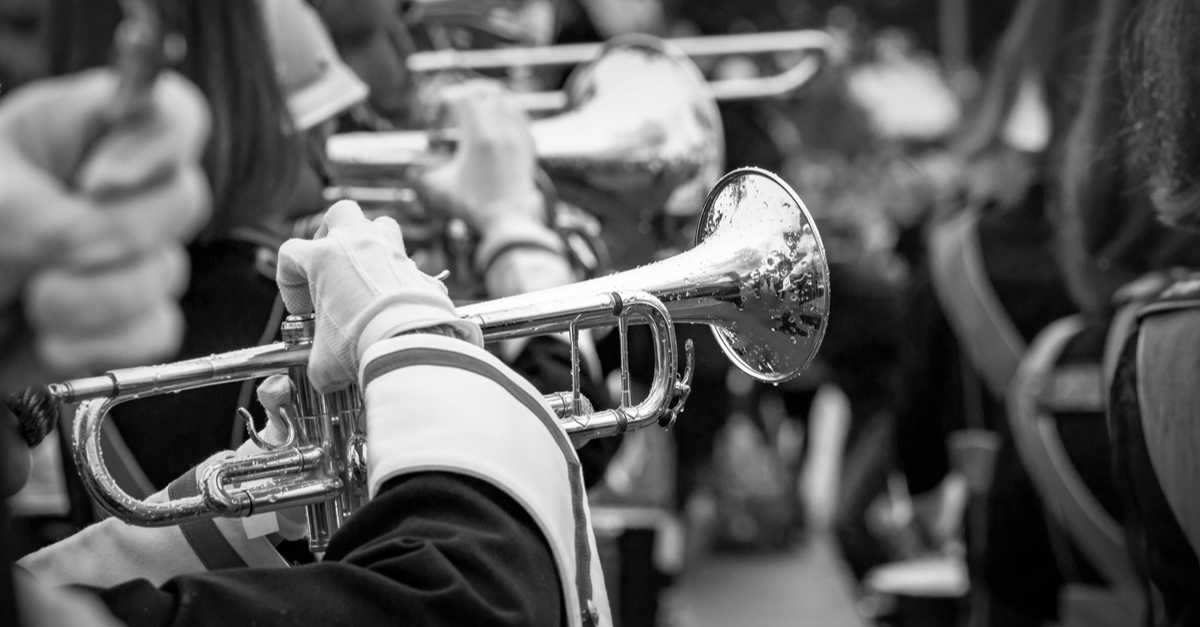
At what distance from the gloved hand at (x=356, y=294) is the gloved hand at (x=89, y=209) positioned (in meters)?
0.36

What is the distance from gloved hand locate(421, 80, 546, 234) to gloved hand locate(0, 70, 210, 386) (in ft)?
4.32

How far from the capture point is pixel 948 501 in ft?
12.6

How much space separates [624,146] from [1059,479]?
953mm

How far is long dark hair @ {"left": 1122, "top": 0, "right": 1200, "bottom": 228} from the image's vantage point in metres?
1.50

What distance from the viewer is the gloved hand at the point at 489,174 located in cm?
200

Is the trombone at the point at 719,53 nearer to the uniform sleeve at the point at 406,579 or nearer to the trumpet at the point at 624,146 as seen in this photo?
the trumpet at the point at 624,146

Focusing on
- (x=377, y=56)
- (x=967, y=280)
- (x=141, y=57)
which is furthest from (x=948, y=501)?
(x=141, y=57)

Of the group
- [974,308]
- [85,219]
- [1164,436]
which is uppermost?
[85,219]

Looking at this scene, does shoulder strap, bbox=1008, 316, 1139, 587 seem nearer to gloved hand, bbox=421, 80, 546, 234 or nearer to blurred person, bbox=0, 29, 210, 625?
gloved hand, bbox=421, 80, 546, 234

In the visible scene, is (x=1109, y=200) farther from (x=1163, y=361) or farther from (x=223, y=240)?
(x=223, y=240)

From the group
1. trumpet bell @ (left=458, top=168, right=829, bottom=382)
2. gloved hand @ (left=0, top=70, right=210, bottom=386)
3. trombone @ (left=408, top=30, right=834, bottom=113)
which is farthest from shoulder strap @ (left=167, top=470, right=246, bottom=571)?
trombone @ (left=408, top=30, right=834, bottom=113)

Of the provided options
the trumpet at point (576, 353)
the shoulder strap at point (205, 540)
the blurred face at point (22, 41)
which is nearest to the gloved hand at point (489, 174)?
the trumpet at point (576, 353)

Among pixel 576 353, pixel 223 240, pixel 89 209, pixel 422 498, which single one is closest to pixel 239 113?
pixel 223 240

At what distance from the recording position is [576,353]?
49.9 inches
